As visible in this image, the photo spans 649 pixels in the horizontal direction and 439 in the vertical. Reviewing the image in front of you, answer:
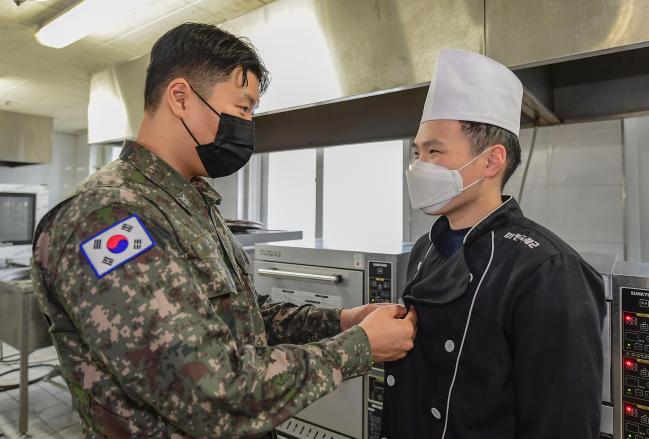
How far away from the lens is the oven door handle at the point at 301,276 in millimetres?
1658

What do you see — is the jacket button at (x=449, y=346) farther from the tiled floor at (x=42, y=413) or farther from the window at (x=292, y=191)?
the tiled floor at (x=42, y=413)

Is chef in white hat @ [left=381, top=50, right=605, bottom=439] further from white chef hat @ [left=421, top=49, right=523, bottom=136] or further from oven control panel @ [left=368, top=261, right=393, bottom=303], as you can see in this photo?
oven control panel @ [left=368, top=261, right=393, bottom=303]

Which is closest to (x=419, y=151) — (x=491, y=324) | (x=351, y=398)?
(x=491, y=324)

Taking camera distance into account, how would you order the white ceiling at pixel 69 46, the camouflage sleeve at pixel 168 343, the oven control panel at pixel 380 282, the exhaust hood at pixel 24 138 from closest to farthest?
the camouflage sleeve at pixel 168 343, the oven control panel at pixel 380 282, the white ceiling at pixel 69 46, the exhaust hood at pixel 24 138

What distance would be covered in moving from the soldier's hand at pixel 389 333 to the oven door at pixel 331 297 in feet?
2.01

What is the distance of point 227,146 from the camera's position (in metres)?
1.01

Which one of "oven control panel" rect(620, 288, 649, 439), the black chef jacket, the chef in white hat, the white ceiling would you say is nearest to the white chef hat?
the chef in white hat

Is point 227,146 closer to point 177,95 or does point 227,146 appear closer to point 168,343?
point 177,95

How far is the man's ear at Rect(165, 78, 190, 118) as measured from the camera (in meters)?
0.94

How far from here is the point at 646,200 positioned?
1668mm

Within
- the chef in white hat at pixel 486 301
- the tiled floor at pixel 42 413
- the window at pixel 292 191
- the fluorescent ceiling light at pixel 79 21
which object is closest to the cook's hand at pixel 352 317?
the chef in white hat at pixel 486 301

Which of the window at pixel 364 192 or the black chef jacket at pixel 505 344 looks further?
the window at pixel 364 192

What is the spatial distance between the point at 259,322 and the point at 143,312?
376 mm

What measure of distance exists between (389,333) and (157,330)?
1.69ft
